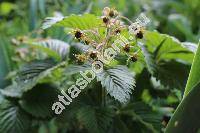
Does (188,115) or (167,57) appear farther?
(167,57)

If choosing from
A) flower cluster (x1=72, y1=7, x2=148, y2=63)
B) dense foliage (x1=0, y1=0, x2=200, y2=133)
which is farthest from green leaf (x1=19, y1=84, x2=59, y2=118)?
flower cluster (x1=72, y1=7, x2=148, y2=63)

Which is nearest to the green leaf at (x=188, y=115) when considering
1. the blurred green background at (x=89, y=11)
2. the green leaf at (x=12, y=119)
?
the green leaf at (x=12, y=119)

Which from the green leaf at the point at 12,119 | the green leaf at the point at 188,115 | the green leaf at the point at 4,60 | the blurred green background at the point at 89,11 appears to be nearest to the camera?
the green leaf at the point at 188,115

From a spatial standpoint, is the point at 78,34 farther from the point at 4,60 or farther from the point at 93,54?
the point at 4,60

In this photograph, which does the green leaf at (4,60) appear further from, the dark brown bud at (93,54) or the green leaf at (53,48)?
the dark brown bud at (93,54)

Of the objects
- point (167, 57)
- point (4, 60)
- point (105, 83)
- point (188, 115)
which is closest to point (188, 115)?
point (188, 115)
